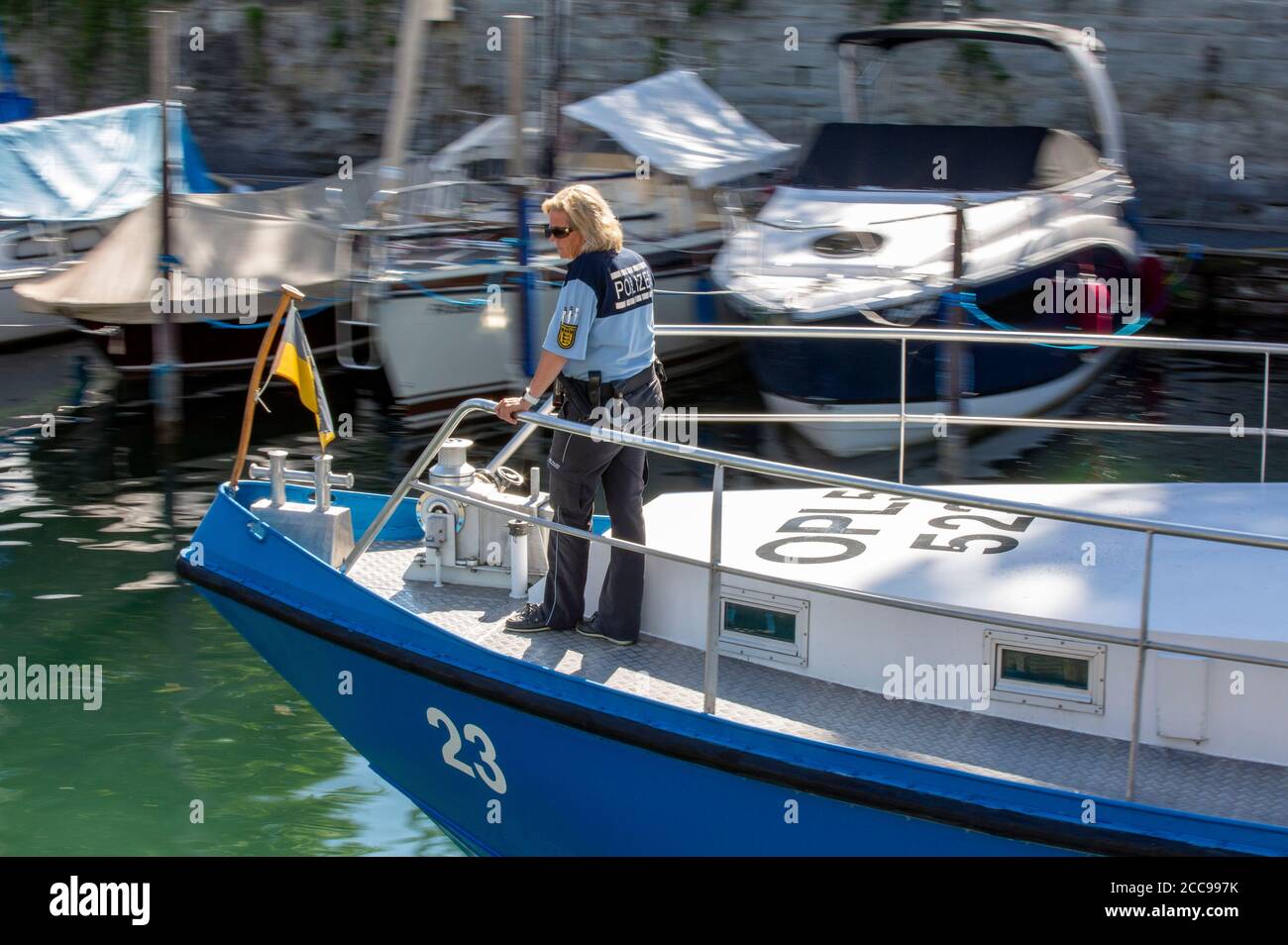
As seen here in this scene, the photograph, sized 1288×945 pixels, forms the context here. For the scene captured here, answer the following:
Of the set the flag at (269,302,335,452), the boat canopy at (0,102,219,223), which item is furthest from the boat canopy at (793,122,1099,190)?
the flag at (269,302,335,452)

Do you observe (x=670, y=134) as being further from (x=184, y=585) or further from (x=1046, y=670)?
(x=1046, y=670)

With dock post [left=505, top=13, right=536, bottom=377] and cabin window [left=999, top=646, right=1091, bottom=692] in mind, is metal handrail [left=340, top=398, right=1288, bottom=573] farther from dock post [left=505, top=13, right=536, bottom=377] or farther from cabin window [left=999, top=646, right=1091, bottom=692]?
dock post [left=505, top=13, right=536, bottom=377]

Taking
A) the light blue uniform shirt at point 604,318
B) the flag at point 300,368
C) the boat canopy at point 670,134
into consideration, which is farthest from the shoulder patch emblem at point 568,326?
the boat canopy at point 670,134

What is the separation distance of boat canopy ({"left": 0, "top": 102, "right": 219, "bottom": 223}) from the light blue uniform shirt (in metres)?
9.93

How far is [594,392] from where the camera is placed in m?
4.61

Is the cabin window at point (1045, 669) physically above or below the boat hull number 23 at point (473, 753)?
above

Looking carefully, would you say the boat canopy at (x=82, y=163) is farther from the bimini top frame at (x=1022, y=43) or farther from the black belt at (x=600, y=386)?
the black belt at (x=600, y=386)

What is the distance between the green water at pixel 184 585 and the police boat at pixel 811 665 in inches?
36.7

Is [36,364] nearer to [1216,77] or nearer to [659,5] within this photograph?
[659,5]

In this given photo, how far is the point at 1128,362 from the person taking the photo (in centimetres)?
1361

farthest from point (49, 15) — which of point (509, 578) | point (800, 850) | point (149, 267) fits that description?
point (800, 850)

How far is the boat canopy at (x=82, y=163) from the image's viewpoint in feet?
44.5

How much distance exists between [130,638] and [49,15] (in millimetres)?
17892
